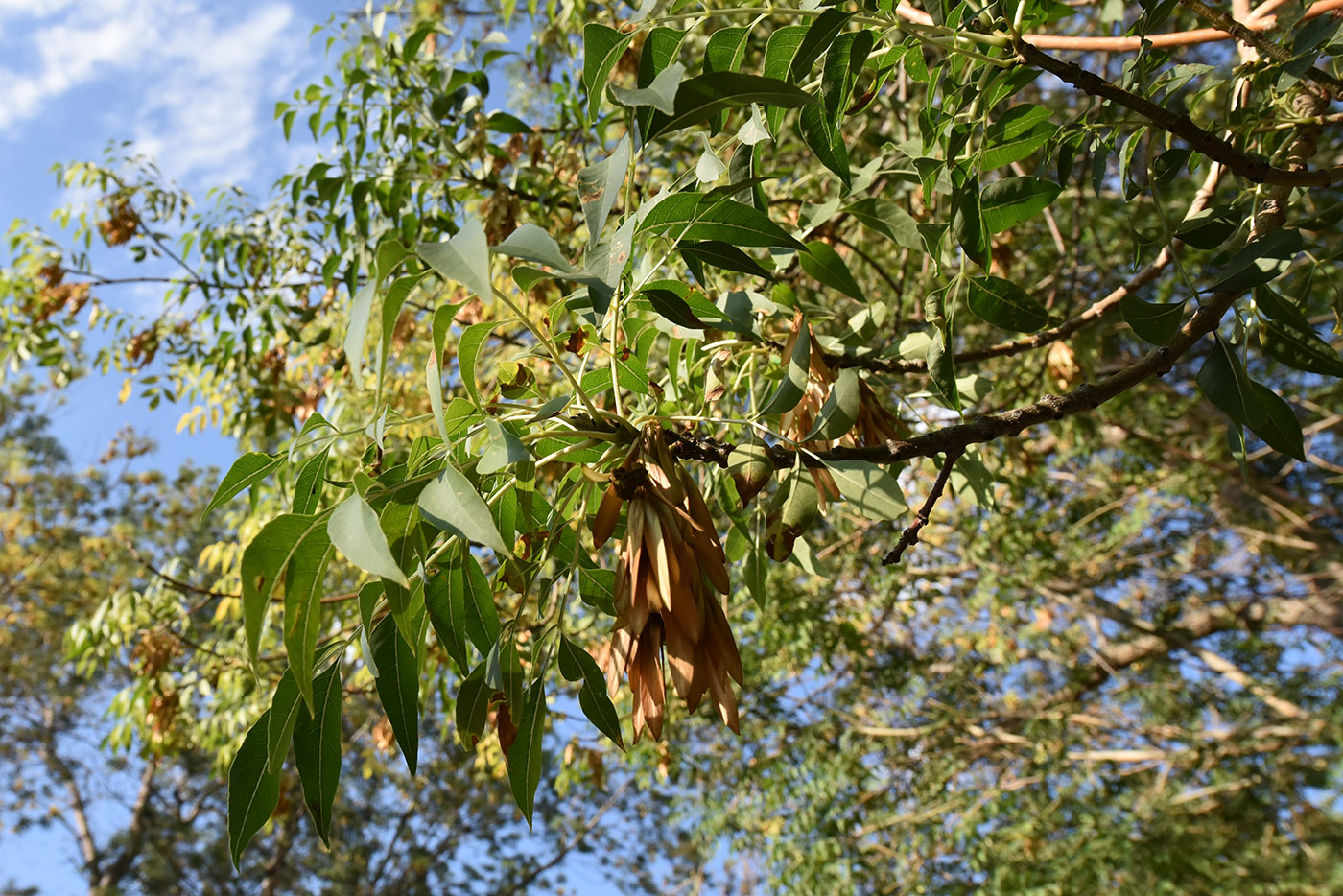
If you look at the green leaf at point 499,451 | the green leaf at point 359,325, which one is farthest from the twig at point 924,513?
the green leaf at point 359,325

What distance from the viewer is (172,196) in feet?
10.6

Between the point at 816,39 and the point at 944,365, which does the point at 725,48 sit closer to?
the point at 816,39

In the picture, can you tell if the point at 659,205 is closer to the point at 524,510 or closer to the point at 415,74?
the point at 524,510

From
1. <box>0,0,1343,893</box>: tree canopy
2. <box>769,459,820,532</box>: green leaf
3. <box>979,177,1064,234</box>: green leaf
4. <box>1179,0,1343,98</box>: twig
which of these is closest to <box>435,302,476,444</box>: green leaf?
<box>0,0,1343,893</box>: tree canopy

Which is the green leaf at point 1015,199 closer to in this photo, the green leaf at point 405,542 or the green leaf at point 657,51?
the green leaf at point 657,51

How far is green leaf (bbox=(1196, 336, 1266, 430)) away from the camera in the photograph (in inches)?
28.1

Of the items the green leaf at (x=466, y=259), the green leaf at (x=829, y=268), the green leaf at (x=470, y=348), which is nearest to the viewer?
the green leaf at (x=466, y=259)

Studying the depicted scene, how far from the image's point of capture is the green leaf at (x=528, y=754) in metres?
0.72

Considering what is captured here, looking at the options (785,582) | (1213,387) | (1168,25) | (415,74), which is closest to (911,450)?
(1213,387)

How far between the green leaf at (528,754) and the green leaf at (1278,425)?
63 cm

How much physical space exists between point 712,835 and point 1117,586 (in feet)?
9.27

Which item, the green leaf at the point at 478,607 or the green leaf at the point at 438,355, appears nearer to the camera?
the green leaf at the point at 438,355

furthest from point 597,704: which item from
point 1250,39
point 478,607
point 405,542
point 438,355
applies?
point 1250,39

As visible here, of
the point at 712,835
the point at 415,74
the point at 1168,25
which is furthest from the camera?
the point at 712,835
